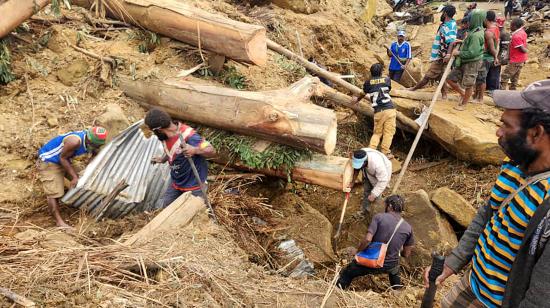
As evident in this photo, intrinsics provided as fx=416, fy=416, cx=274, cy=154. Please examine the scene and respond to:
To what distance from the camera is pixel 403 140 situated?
793 cm

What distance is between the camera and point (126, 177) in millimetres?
4691

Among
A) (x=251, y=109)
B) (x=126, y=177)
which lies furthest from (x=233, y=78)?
(x=126, y=177)

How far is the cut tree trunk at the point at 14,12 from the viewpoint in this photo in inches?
199

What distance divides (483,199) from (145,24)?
572cm

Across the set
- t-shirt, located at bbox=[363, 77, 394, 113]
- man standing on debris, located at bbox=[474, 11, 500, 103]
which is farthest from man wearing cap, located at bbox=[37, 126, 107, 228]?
man standing on debris, located at bbox=[474, 11, 500, 103]

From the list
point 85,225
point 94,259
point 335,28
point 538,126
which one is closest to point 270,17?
point 335,28

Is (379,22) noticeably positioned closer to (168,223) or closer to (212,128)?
(212,128)

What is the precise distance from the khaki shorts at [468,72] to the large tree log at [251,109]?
278 centimetres

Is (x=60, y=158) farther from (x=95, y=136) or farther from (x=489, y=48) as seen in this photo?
(x=489, y=48)

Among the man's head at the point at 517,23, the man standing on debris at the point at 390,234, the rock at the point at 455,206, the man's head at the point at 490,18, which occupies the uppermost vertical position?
the man's head at the point at 490,18

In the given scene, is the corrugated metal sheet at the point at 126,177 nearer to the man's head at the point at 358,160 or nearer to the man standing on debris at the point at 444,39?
the man's head at the point at 358,160

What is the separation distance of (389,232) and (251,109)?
209 cm

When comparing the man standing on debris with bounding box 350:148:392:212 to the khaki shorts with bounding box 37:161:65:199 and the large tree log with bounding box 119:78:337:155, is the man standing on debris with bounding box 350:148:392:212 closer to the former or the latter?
the large tree log with bounding box 119:78:337:155

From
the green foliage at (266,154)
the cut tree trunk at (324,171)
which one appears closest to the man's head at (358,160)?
the cut tree trunk at (324,171)
